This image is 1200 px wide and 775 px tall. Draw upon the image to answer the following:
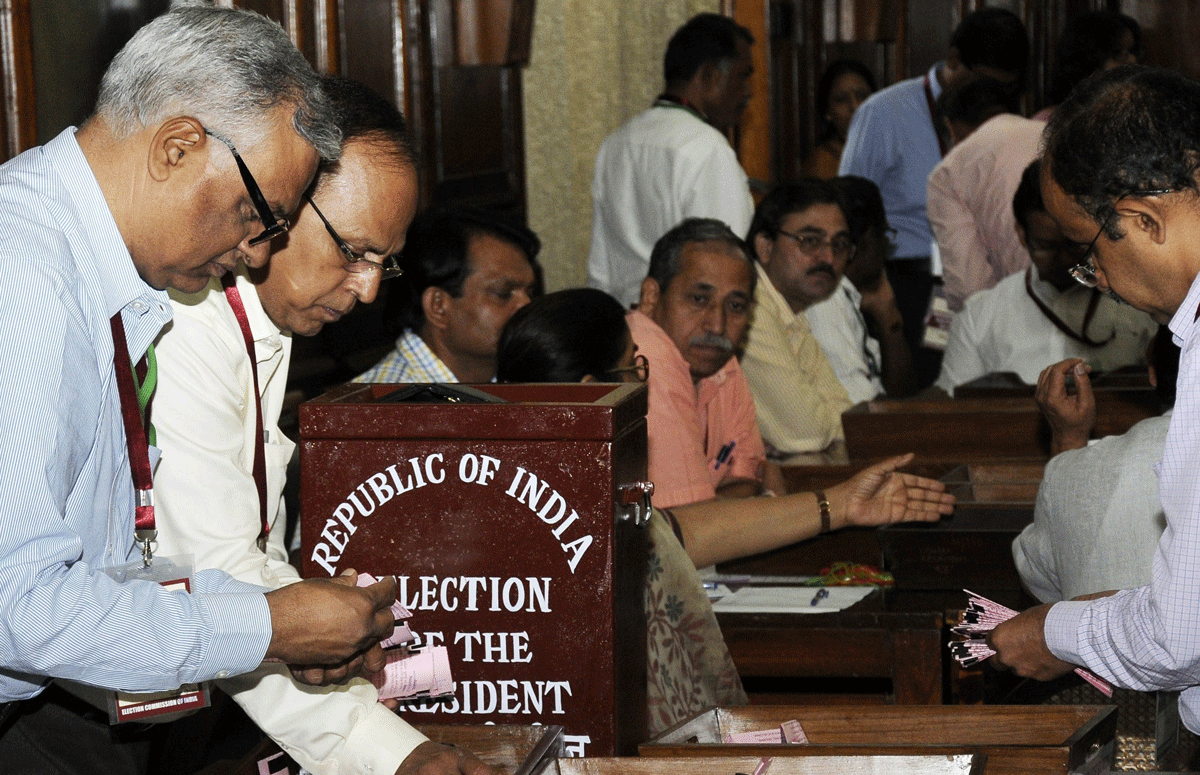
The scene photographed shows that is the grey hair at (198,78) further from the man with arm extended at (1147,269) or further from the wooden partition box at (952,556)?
the wooden partition box at (952,556)

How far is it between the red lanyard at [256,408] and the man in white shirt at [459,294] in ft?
3.39

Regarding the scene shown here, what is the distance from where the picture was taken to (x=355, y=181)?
1645 millimetres

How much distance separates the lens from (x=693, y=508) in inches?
102

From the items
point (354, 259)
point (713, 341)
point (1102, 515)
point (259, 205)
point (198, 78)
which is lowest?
point (713, 341)

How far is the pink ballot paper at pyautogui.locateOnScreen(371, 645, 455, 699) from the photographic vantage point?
152 centimetres

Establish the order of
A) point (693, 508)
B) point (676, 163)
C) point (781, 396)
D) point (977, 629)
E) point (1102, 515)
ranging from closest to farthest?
point (977, 629)
point (1102, 515)
point (693, 508)
point (781, 396)
point (676, 163)

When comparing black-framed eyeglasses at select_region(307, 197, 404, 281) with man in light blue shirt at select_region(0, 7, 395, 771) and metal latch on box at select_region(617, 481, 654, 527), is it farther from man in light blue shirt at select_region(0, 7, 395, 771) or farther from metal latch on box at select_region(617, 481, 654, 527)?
metal latch on box at select_region(617, 481, 654, 527)

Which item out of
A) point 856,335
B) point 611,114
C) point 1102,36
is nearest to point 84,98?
point 856,335

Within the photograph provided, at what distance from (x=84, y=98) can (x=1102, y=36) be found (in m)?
3.70

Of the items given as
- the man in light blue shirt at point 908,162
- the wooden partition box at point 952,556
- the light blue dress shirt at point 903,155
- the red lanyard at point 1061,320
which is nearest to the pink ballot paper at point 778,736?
the wooden partition box at point 952,556

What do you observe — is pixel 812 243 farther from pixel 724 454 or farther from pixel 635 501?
pixel 635 501

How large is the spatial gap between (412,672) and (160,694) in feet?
0.97

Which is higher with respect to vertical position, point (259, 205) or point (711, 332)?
point (259, 205)

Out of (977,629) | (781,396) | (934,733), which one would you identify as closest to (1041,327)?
(781,396)
